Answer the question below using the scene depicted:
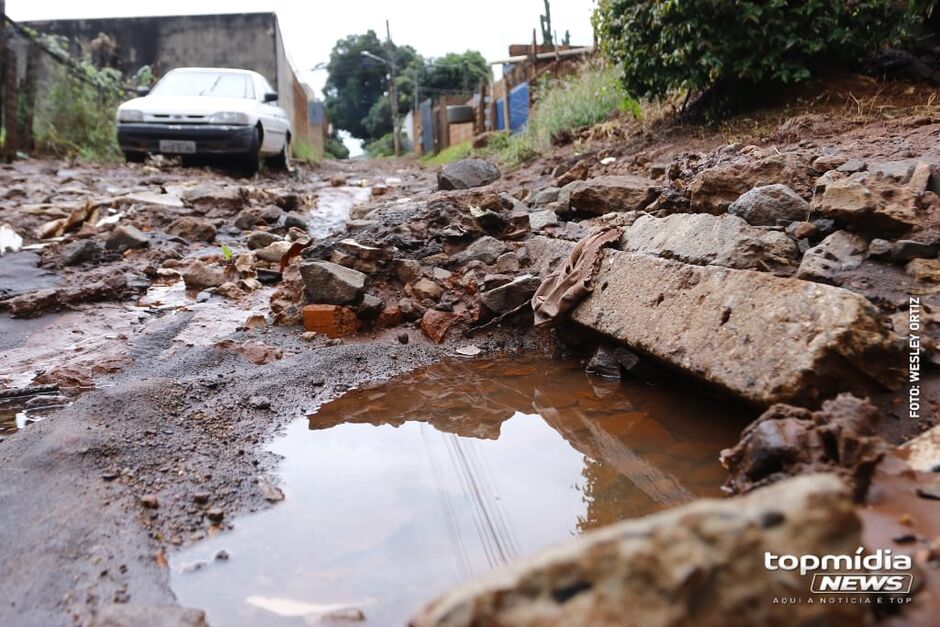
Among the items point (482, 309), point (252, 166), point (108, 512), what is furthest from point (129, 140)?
point (108, 512)

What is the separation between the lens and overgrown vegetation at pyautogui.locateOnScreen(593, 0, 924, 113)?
16.6ft

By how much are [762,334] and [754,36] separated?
424 centimetres

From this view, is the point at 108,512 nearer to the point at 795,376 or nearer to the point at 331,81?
the point at 795,376

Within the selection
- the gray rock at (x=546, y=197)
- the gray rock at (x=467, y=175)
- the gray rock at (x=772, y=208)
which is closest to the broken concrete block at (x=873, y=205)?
the gray rock at (x=772, y=208)

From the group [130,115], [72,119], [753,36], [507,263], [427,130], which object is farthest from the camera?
Result: [427,130]

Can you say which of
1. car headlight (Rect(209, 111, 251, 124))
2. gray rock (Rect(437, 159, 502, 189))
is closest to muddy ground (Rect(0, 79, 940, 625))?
gray rock (Rect(437, 159, 502, 189))

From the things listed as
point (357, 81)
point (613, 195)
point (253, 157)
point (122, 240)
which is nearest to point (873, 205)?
point (613, 195)

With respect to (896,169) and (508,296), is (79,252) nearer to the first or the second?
(508,296)

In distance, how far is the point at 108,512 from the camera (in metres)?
1.68

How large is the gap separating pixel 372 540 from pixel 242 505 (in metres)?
0.43

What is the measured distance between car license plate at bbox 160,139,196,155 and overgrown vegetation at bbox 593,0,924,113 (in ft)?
19.7

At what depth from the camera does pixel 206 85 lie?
9281 mm

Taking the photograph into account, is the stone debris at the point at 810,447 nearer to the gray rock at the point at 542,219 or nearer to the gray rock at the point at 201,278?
the gray rock at the point at 542,219

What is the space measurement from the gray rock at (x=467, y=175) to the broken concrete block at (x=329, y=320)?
2974 millimetres
